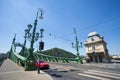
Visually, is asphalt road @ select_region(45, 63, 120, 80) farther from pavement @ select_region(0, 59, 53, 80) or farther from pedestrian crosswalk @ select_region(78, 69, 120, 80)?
pavement @ select_region(0, 59, 53, 80)

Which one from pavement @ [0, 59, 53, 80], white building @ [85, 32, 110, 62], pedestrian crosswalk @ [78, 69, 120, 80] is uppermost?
white building @ [85, 32, 110, 62]

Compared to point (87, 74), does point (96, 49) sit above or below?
above

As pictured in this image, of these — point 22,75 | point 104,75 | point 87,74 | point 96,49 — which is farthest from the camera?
point 96,49

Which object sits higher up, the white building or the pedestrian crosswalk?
the white building

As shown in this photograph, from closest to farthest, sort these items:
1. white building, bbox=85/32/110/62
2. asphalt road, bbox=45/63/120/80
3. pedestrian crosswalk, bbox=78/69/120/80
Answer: pedestrian crosswalk, bbox=78/69/120/80 < asphalt road, bbox=45/63/120/80 < white building, bbox=85/32/110/62

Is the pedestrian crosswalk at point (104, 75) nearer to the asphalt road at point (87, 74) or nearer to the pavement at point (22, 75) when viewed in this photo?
the asphalt road at point (87, 74)

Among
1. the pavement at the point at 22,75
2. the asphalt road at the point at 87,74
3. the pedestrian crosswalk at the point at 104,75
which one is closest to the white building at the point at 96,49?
the asphalt road at the point at 87,74

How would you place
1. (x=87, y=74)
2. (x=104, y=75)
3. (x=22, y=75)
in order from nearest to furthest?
(x=104, y=75)
(x=22, y=75)
(x=87, y=74)

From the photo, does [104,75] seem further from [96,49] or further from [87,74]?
[96,49]

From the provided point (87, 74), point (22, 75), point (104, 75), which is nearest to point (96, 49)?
point (87, 74)

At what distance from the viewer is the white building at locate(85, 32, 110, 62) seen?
3319cm

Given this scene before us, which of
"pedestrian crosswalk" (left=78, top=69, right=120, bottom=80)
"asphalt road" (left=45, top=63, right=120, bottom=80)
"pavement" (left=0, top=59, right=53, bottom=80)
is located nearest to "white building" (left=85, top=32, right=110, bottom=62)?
"asphalt road" (left=45, top=63, right=120, bottom=80)

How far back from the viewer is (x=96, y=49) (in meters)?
34.9

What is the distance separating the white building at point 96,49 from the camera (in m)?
33.2
